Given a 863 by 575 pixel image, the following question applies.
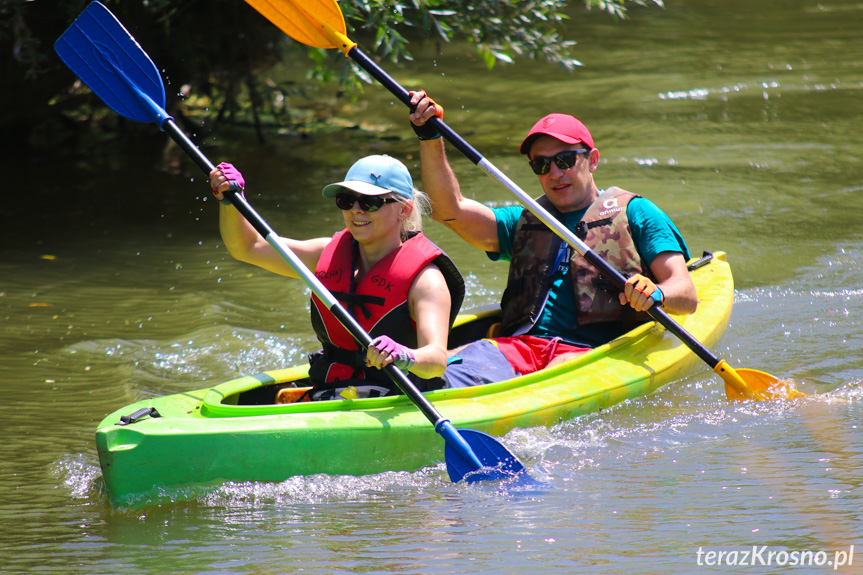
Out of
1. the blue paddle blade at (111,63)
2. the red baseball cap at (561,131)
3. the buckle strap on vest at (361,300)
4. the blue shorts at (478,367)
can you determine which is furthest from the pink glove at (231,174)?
the red baseball cap at (561,131)

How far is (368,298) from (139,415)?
36.4 inches

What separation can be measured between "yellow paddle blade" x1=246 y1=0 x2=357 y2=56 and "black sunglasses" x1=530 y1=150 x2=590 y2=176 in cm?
112

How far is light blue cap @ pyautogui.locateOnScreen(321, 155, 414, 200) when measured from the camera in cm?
334

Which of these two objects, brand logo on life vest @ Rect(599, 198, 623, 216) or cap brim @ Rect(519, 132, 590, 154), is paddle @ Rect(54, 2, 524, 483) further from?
brand logo on life vest @ Rect(599, 198, 623, 216)

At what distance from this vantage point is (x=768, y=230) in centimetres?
684

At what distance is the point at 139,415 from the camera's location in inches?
126

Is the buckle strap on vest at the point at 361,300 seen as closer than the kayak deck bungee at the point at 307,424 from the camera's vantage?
No

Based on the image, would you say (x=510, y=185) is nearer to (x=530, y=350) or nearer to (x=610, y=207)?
(x=610, y=207)

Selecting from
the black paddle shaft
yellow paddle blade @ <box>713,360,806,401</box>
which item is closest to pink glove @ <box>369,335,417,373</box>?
the black paddle shaft

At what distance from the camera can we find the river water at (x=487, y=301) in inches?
108

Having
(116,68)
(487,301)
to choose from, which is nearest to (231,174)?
(116,68)

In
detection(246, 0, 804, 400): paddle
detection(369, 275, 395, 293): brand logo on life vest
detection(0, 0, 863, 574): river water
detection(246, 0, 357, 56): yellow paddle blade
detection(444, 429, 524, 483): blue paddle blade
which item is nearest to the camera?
detection(0, 0, 863, 574): river water

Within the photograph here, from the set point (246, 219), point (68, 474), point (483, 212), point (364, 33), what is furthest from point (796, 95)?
point (68, 474)

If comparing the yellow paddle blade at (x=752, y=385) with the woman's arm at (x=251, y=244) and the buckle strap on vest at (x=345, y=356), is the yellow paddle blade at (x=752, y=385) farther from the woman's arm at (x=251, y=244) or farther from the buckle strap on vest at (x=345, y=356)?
the woman's arm at (x=251, y=244)
